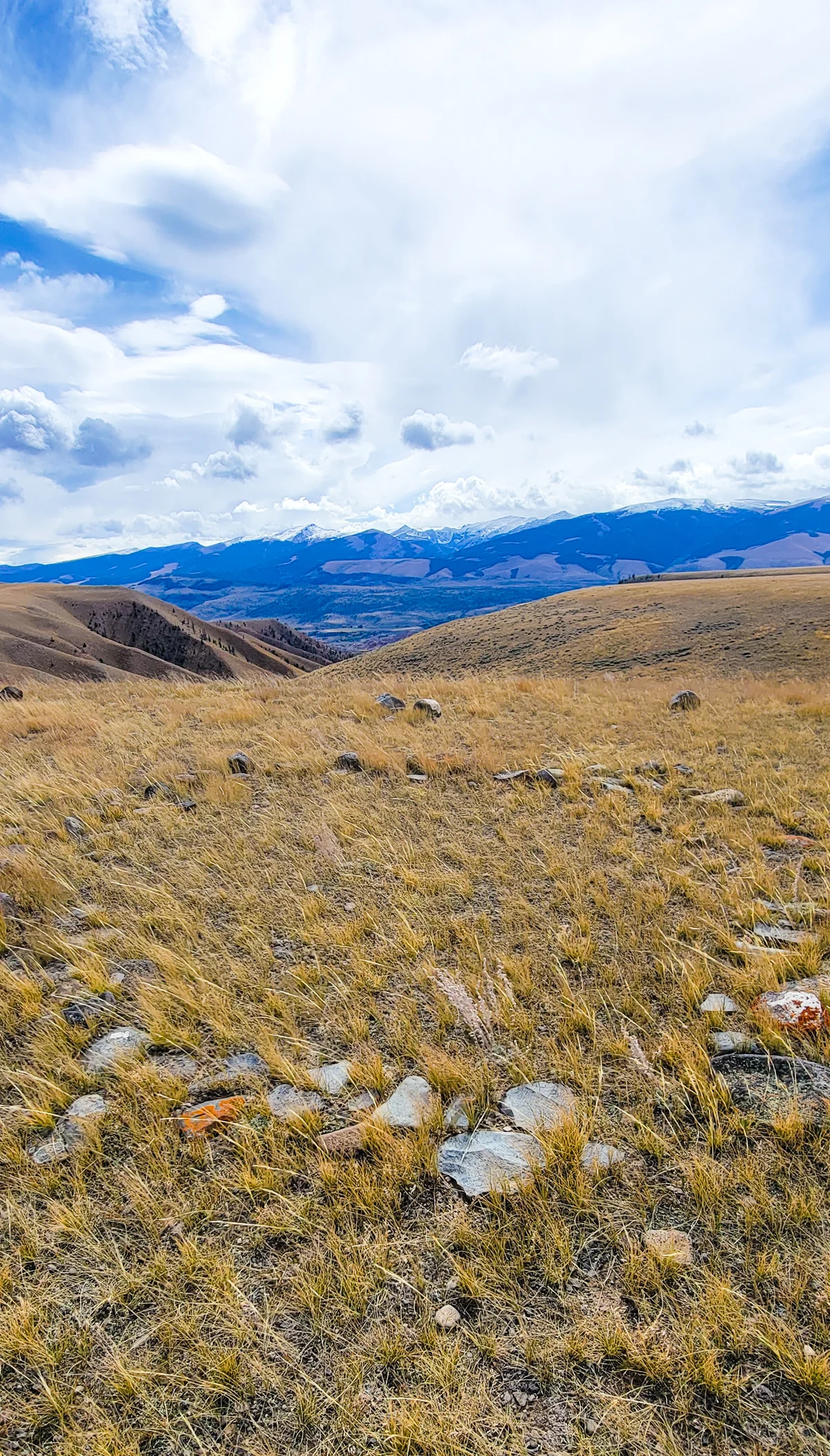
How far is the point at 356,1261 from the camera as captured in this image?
222 cm

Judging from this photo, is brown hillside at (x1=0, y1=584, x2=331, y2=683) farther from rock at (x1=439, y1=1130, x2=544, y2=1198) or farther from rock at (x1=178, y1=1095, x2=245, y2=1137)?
rock at (x1=439, y1=1130, x2=544, y2=1198)

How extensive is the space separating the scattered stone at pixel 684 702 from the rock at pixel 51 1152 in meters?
12.3

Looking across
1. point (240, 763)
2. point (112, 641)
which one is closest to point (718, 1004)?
point (240, 763)

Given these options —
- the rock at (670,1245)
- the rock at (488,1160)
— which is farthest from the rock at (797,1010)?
the rock at (488,1160)

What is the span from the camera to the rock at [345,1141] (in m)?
2.66

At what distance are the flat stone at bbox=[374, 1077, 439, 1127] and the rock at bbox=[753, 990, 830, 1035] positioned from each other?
77.6 inches

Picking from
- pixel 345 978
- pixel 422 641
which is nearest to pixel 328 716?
pixel 345 978

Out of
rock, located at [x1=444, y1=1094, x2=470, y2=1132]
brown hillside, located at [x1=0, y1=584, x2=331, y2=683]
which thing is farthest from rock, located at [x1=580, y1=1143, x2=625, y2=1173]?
brown hillside, located at [x1=0, y1=584, x2=331, y2=683]

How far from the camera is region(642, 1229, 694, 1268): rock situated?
217 centimetres

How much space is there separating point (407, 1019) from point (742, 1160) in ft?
5.76

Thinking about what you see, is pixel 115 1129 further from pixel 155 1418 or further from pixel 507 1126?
pixel 507 1126

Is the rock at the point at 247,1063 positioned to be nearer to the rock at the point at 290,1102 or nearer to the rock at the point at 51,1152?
the rock at the point at 290,1102

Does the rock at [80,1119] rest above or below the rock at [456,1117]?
above

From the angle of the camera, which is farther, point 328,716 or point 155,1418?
point 328,716
